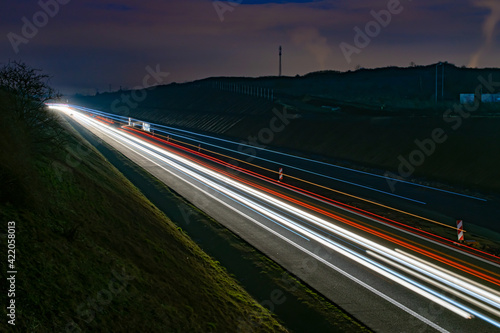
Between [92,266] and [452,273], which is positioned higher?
[92,266]

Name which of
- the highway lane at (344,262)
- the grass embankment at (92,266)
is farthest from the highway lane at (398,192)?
the grass embankment at (92,266)

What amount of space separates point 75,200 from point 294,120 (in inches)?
1845

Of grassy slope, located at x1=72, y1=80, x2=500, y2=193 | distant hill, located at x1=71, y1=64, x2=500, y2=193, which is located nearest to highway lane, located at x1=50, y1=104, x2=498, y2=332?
grassy slope, located at x1=72, y1=80, x2=500, y2=193

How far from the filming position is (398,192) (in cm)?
2830

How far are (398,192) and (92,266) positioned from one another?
74.2ft

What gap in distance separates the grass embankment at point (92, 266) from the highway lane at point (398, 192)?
538 inches

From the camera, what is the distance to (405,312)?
37.7ft

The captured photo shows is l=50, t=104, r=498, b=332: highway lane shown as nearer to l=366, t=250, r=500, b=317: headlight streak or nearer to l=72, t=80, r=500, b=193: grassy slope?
l=366, t=250, r=500, b=317: headlight streak

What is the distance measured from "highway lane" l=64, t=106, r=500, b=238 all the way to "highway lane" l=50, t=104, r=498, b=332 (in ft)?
19.1

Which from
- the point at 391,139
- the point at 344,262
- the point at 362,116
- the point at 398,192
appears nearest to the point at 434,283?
the point at 344,262

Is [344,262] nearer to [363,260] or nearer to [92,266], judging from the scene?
[363,260]

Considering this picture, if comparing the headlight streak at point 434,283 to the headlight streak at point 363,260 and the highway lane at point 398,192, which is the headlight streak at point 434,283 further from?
the highway lane at point 398,192

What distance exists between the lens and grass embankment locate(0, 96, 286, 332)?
7.61 m

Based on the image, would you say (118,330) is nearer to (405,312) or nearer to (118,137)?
(405,312)
